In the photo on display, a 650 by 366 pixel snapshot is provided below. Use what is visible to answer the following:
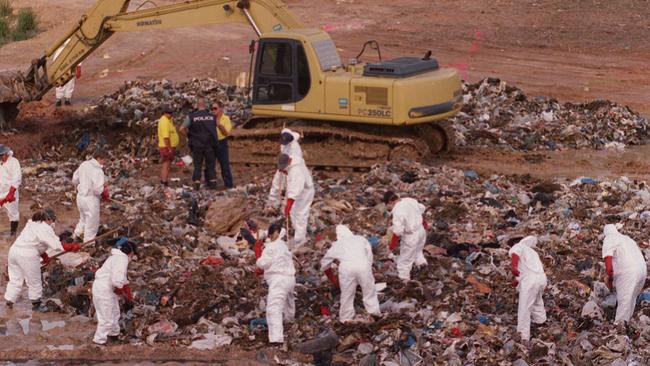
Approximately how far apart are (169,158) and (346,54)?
12525 mm

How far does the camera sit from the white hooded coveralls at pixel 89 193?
62.7 ft

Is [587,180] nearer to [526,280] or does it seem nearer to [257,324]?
[526,280]

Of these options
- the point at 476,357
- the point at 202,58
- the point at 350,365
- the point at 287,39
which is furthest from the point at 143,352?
the point at 202,58

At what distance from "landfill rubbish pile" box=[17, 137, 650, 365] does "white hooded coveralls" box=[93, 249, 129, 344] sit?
353 mm

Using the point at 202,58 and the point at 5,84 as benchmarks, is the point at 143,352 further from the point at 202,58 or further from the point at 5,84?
the point at 202,58

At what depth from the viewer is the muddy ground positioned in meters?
24.4

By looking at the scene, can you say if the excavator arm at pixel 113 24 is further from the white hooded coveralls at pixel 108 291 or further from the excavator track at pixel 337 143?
the white hooded coveralls at pixel 108 291

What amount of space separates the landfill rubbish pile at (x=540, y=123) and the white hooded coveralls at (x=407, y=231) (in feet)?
24.9

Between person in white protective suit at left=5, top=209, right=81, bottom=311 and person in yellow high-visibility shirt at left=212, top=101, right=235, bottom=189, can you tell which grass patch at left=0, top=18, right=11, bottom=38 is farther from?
person in white protective suit at left=5, top=209, right=81, bottom=311

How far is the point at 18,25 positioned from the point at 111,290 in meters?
23.7

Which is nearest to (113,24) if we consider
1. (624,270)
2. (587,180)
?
(587,180)

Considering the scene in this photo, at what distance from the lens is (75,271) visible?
1805 cm

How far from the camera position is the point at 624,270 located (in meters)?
15.9

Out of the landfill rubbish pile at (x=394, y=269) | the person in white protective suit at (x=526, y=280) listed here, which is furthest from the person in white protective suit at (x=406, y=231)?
the person in white protective suit at (x=526, y=280)
